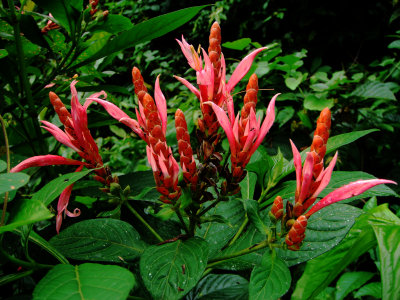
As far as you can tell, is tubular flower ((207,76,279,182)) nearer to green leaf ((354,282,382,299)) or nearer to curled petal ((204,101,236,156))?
curled petal ((204,101,236,156))

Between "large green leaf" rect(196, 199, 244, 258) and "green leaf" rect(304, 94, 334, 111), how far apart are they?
994mm

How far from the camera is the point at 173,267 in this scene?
0.47 m

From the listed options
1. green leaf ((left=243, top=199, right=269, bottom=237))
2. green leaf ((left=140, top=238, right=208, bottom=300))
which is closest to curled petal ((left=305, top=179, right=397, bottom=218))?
green leaf ((left=243, top=199, right=269, bottom=237))

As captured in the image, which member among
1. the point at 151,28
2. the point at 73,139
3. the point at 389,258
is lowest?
the point at 389,258

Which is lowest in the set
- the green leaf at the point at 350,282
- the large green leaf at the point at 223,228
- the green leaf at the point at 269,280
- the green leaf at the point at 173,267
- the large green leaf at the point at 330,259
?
the green leaf at the point at 350,282

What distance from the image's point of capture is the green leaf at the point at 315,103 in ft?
4.93

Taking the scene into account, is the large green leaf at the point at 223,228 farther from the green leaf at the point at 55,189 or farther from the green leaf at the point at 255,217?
the green leaf at the point at 55,189

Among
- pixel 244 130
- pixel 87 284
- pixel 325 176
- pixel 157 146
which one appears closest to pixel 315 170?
pixel 325 176

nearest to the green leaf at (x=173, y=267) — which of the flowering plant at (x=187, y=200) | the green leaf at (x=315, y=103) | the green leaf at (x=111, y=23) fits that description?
the flowering plant at (x=187, y=200)

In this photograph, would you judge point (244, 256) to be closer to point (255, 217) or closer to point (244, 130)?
point (255, 217)

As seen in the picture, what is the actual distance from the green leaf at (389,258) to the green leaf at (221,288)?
311 mm

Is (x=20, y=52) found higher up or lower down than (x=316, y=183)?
higher up

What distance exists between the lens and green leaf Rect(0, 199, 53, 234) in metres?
0.35

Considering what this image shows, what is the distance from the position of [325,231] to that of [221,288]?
0.33 m
